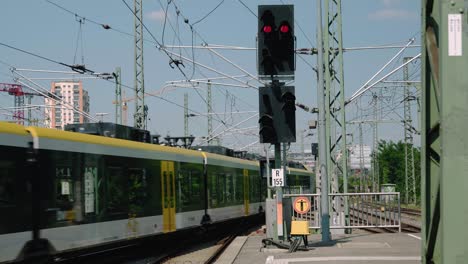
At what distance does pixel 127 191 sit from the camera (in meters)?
16.3

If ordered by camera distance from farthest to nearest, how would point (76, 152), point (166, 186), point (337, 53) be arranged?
point (337, 53), point (166, 186), point (76, 152)

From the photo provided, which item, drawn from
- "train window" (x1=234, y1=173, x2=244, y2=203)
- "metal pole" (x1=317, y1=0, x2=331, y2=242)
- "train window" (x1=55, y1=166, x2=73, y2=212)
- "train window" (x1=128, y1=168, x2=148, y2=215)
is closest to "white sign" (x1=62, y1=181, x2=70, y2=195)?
"train window" (x1=55, y1=166, x2=73, y2=212)

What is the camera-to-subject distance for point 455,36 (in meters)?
4.58

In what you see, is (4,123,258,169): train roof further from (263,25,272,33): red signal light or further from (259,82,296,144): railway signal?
(263,25,272,33): red signal light

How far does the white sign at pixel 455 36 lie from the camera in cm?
457

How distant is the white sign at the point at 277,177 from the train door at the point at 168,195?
3.21 m

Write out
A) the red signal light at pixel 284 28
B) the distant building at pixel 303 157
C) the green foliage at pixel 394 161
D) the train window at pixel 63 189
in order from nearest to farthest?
the train window at pixel 63 189
the red signal light at pixel 284 28
the green foliage at pixel 394 161
the distant building at pixel 303 157

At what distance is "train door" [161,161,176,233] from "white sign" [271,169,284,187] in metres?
3.21

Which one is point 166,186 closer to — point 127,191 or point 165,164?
point 165,164

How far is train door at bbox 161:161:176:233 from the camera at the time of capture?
62.1ft

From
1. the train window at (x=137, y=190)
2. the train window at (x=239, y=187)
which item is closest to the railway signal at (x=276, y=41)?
the train window at (x=137, y=190)

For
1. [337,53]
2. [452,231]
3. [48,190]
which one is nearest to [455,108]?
[452,231]

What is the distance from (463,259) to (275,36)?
11263 mm

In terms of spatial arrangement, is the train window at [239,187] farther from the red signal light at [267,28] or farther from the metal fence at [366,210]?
the red signal light at [267,28]
